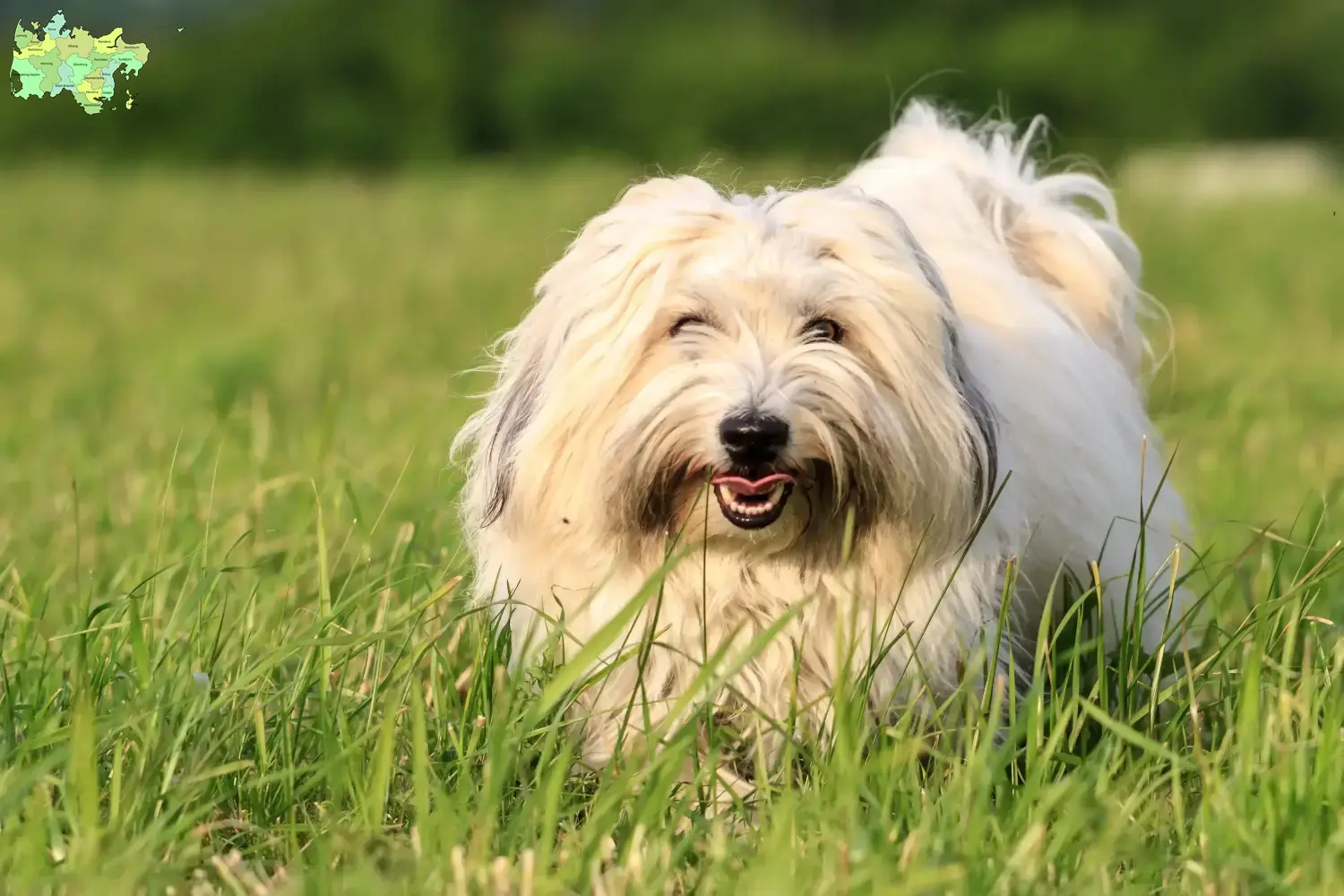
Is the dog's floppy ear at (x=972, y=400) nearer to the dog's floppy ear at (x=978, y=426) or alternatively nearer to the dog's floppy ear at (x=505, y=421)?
the dog's floppy ear at (x=978, y=426)

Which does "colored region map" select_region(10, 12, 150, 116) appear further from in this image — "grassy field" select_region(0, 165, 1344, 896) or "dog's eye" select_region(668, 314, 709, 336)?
"dog's eye" select_region(668, 314, 709, 336)

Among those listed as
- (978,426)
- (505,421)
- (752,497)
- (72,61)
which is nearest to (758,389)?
(752,497)

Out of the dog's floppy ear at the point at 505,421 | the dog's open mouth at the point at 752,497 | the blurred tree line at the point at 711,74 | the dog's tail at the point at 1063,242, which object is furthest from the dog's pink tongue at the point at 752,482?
the blurred tree line at the point at 711,74

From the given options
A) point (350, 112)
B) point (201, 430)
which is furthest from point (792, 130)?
point (201, 430)

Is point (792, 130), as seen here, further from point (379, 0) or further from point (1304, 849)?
point (1304, 849)

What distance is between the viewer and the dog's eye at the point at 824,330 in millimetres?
2842

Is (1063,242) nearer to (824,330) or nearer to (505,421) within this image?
(824,330)

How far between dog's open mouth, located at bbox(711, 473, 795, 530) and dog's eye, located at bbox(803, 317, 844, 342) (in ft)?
0.83

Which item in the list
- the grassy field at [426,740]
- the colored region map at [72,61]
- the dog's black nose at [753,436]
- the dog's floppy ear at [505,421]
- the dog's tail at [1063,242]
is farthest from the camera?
the dog's tail at [1063,242]

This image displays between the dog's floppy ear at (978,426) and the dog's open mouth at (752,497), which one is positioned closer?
the dog's open mouth at (752,497)

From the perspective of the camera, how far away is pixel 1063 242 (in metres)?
3.92

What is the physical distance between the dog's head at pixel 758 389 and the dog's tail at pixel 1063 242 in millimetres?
1059

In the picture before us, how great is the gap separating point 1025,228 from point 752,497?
4.88ft

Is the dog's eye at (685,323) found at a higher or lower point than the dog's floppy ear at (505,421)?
higher
